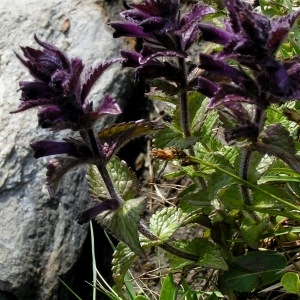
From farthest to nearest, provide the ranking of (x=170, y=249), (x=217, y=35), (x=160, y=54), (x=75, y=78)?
(x=170, y=249) → (x=160, y=54) → (x=75, y=78) → (x=217, y=35)

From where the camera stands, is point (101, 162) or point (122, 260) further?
point (122, 260)

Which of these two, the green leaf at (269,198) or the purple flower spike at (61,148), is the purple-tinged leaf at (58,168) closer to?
the purple flower spike at (61,148)

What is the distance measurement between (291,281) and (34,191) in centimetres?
140

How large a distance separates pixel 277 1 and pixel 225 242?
1443 mm

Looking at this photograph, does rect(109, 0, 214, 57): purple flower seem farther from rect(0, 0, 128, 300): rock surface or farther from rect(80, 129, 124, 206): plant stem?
rect(0, 0, 128, 300): rock surface

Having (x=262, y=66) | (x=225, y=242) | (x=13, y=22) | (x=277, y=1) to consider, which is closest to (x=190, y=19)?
(x=262, y=66)

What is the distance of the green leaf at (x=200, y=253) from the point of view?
2.53m

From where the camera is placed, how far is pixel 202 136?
2.62 metres

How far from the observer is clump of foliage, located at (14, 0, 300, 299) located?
6.35 feet

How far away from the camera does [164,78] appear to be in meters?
2.36

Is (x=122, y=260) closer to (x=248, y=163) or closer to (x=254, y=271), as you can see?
(x=254, y=271)

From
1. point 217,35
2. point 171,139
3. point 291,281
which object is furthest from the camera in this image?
point 171,139

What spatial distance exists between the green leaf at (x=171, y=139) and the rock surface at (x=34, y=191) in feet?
2.85

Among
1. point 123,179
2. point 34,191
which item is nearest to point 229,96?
point 123,179
